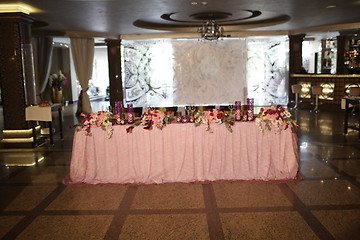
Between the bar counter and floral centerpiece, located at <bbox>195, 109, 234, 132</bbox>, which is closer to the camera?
floral centerpiece, located at <bbox>195, 109, 234, 132</bbox>

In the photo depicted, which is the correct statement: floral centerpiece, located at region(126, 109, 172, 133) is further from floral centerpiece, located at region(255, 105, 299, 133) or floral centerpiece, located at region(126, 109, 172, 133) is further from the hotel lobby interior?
floral centerpiece, located at region(255, 105, 299, 133)

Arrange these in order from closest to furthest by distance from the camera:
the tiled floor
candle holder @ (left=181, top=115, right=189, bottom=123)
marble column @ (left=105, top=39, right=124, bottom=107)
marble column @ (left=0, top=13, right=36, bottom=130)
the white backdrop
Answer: the tiled floor < candle holder @ (left=181, top=115, right=189, bottom=123) < marble column @ (left=0, top=13, right=36, bottom=130) < marble column @ (left=105, top=39, right=124, bottom=107) < the white backdrop

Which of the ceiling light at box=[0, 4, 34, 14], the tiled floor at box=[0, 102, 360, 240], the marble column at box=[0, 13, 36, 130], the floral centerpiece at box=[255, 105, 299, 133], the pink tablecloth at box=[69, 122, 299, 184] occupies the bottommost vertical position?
the tiled floor at box=[0, 102, 360, 240]

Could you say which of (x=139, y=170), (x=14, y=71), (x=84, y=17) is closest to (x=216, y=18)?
(x=84, y=17)

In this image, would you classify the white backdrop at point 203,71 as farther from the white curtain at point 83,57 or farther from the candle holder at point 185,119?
the candle holder at point 185,119

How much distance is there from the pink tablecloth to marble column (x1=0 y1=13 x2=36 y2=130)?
302 centimetres

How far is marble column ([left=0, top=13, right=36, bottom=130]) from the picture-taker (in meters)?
6.63

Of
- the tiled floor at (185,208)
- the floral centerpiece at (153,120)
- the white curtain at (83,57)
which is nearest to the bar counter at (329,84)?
the tiled floor at (185,208)

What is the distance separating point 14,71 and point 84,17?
2.01 m

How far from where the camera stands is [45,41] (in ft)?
32.5

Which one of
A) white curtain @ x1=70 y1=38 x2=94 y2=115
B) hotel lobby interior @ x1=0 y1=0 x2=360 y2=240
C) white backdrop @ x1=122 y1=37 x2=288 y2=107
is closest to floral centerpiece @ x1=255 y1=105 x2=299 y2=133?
hotel lobby interior @ x1=0 y1=0 x2=360 y2=240

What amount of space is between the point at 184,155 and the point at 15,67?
4267mm

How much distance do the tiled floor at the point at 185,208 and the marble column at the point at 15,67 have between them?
182 cm

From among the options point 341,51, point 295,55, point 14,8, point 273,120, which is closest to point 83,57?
point 14,8
